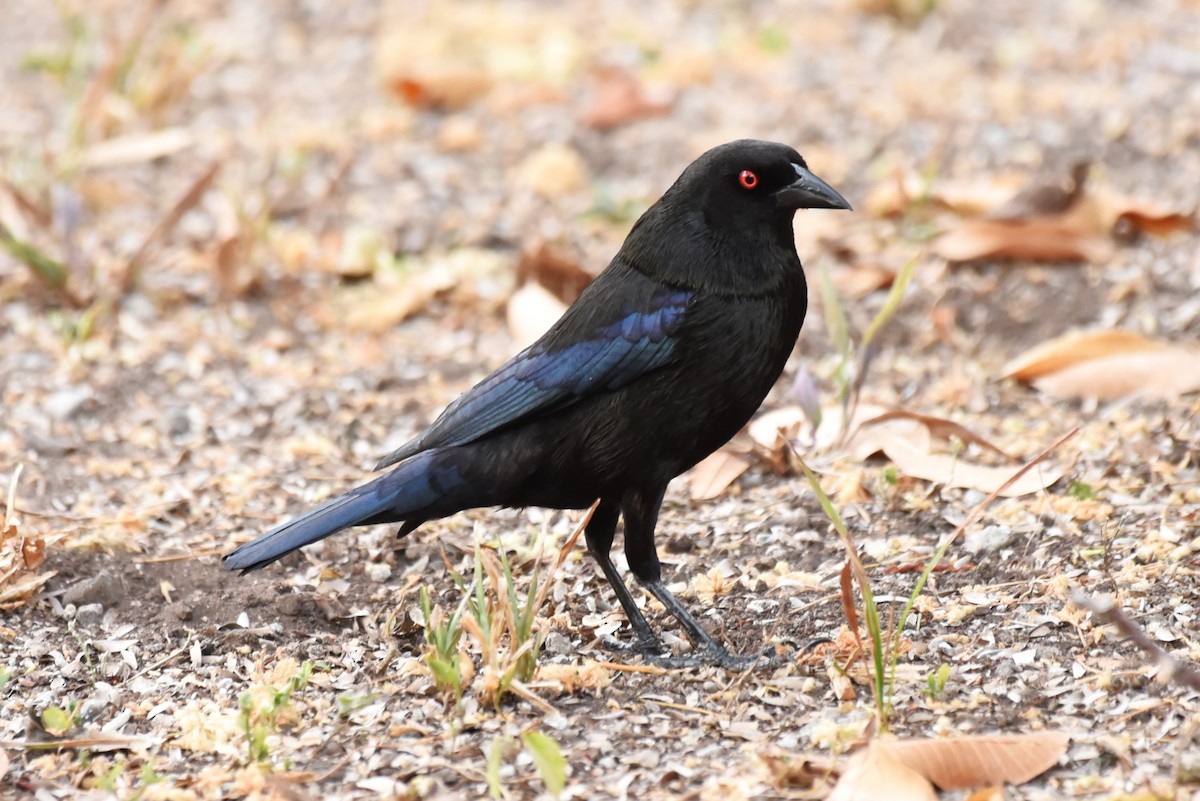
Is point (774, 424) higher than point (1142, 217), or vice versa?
point (1142, 217)

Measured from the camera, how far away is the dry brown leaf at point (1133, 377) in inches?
184

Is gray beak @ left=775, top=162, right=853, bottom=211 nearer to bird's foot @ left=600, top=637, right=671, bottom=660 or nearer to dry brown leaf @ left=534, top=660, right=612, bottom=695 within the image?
bird's foot @ left=600, top=637, right=671, bottom=660

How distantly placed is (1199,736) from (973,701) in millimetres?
437

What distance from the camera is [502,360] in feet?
18.1

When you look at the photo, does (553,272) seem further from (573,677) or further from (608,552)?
(573,677)

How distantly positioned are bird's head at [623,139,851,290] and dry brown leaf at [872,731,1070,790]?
1233 mm

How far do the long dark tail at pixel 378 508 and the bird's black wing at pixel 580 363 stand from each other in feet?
0.24

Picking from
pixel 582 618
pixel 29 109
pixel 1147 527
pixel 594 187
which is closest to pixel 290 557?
pixel 582 618

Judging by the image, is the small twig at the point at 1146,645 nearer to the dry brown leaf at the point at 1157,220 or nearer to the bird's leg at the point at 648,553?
the bird's leg at the point at 648,553

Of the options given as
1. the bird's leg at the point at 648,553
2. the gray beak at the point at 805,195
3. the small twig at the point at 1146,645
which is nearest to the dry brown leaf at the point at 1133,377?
the gray beak at the point at 805,195

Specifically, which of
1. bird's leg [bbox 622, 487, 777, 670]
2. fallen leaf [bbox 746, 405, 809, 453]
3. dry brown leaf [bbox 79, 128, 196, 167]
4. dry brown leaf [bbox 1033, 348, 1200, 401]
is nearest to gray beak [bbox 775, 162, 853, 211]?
bird's leg [bbox 622, 487, 777, 670]

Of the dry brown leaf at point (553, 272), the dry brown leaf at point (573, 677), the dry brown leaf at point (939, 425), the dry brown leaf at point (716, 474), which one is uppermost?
the dry brown leaf at point (553, 272)

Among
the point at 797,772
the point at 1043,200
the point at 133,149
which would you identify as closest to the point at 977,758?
the point at 797,772

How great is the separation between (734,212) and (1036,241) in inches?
86.0
